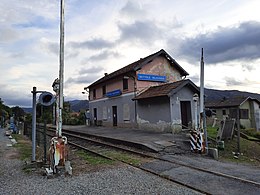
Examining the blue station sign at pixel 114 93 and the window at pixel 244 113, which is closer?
the blue station sign at pixel 114 93

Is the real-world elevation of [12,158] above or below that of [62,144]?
below

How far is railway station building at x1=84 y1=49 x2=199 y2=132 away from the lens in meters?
16.5

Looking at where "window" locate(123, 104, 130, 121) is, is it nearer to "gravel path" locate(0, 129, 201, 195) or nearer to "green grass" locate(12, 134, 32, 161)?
"green grass" locate(12, 134, 32, 161)

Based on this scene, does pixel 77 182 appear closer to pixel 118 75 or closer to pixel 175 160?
pixel 175 160

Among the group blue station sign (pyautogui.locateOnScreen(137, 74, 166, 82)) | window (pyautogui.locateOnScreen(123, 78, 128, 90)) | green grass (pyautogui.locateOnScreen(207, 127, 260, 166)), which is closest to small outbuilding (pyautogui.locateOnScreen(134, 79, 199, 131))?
blue station sign (pyautogui.locateOnScreen(137, 74, 166, 82))

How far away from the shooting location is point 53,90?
696cm

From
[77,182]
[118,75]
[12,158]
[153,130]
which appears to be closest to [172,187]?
[77,182]

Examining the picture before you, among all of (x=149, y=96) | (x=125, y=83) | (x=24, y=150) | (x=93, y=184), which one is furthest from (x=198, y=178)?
(x=125, y=83)

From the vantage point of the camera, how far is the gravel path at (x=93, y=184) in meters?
4.79

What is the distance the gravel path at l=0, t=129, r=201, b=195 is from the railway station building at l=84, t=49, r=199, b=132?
33.1 feet

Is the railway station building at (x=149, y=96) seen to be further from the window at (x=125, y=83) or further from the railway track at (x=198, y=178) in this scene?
the railway track at (x=198, y=178)

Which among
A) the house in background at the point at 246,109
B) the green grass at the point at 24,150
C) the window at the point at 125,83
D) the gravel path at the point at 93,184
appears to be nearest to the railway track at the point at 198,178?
the gravel path at the point at 93,184

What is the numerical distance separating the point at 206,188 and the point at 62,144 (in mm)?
3851

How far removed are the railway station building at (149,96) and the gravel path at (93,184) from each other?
33.1 ft
